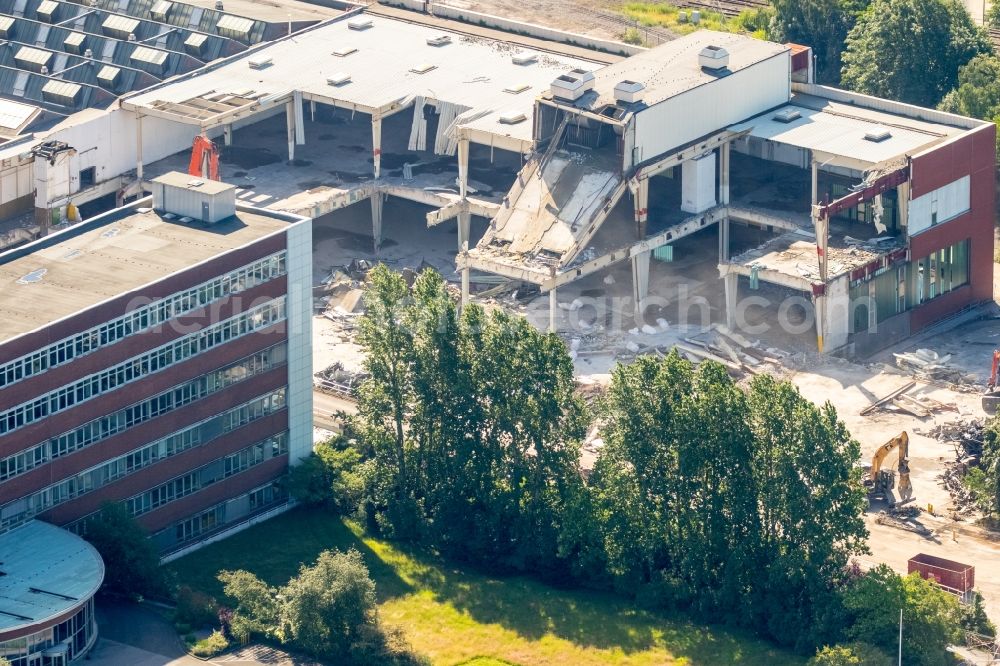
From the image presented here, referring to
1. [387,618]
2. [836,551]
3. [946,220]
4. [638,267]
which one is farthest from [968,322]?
[387,618]

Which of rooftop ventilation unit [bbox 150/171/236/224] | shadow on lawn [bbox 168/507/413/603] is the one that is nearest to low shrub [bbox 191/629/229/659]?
shadow on lawn [bbox 168/507/413/603]

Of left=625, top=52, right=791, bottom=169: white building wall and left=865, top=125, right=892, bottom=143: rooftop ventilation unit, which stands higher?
left=625, top=52, right=791, bottom=169: white building wall

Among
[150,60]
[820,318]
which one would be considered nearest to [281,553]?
[820,318]

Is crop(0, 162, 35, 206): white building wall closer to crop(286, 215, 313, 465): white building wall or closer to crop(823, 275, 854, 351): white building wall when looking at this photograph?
crop(286, 215, 313, 465): white building wall

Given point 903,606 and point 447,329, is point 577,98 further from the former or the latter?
point 903,606

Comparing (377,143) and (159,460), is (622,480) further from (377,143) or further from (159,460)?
(377,143)
